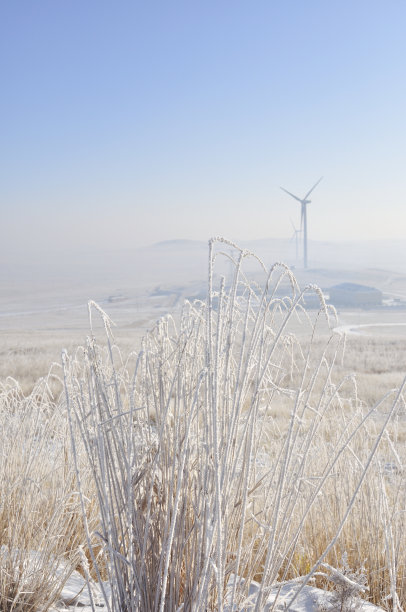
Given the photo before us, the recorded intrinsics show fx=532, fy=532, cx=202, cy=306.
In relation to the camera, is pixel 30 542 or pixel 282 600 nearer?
pixel 282 600

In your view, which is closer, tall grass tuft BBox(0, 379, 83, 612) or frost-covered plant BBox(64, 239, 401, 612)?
frost-covered plant BBox(64, 239, 401, 612)

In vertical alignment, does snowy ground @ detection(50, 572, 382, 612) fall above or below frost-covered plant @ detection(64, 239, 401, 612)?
below

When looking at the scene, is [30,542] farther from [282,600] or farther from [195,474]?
[282,600]

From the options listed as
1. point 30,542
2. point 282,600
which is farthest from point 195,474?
point 30,542

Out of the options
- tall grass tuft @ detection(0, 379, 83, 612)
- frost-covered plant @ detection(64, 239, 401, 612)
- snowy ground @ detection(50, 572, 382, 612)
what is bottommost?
snowy ground @ detection(50, 572, 382, 612)

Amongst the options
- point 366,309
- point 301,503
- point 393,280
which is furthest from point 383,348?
point 393,280

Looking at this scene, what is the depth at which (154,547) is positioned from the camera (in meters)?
1.53

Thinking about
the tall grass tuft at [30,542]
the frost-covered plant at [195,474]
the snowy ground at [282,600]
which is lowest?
the snowy ground at [282,600]

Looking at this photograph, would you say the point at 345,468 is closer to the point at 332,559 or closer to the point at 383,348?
the point at 332,559

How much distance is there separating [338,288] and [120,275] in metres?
105

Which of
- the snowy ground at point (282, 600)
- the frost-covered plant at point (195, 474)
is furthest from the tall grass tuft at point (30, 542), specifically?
the frost-covered plant at point (195, 474)

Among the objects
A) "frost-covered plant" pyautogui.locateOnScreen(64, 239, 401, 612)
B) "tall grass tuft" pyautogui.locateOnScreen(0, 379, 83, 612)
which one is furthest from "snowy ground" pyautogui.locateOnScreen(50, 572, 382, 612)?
"frost-covered plant" pyautogui.locateOnScreen(64, 239, 401, 612)

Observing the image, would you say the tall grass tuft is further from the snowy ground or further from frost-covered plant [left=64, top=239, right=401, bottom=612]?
frost-covered plant [left=64, top=239, right=401, bottom=612]

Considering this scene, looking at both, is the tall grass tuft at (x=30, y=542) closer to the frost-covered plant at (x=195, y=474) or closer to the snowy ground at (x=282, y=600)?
the snowy ground at (x=282, y=600)
